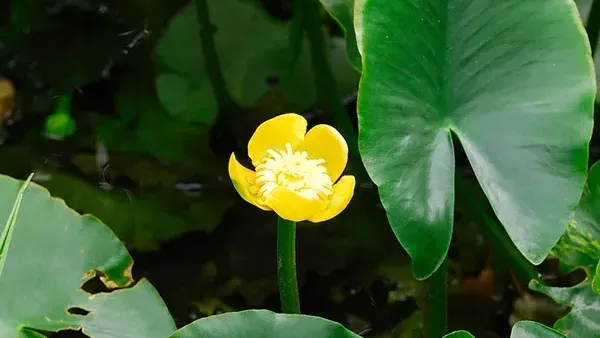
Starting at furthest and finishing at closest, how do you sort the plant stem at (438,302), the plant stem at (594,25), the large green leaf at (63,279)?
the plant stem at (594,25) → the plant stem at (438,302) → the large green leaf at (63,279)

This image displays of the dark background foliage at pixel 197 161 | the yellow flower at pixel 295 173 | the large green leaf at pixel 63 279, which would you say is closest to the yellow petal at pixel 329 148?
the yellow flower at pixel 295 173

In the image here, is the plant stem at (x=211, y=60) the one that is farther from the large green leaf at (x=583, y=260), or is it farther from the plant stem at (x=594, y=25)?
the large green leaf at (x=583, y=260)

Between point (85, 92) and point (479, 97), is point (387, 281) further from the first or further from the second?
point (85, 92)

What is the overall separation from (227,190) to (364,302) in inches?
12.0

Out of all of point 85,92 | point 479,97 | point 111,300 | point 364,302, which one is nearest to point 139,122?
point 85,92

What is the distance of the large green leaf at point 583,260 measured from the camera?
757 millimetres

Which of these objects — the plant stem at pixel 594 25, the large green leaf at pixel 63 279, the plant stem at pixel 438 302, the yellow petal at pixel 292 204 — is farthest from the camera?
the plant stem at pixel 594 25

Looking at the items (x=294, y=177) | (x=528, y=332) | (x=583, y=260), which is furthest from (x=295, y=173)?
(x=583, y=260)

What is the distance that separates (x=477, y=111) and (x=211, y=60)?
0.69m

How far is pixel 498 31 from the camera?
27.8 inches

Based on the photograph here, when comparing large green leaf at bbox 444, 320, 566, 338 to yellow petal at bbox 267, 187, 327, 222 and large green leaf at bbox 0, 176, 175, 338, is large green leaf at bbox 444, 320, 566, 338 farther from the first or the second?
large green leaf at bbox 0, 176, 175, 338

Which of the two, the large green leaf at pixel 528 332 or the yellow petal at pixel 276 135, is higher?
the yellow petal at pixel 276 135

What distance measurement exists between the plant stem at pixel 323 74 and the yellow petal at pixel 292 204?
54 centimetres

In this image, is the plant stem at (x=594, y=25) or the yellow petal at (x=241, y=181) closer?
the yellow petal at (x=241, y=181)
